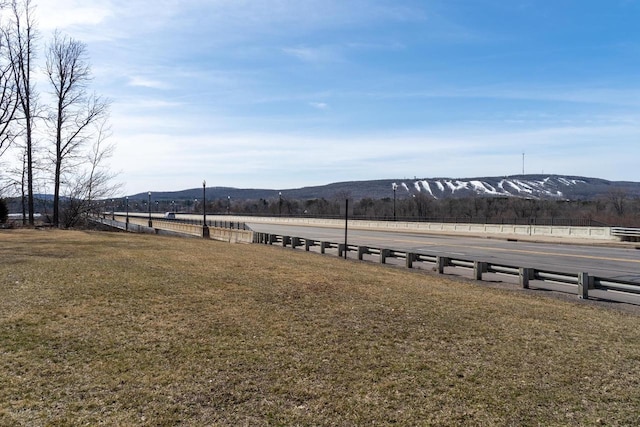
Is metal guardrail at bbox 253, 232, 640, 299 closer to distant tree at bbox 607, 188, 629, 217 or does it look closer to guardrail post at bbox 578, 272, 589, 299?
guardrail post at bbox 578, 272, 589, 299

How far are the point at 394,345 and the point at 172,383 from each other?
309cm

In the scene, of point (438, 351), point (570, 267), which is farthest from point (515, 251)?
point (438, 351)

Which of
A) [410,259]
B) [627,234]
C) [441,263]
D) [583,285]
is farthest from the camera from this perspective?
[627,234]

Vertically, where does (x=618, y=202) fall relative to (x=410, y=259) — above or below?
above

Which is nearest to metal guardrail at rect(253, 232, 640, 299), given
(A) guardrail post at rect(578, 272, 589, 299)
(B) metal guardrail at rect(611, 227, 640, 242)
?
(A) guardrail post at rect(578, 272, 589, 299)

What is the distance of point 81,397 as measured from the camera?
187 inches

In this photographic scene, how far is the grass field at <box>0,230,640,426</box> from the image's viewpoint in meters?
4.59

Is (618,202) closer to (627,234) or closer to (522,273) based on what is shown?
(627,234)

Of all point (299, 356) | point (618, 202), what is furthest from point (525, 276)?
point (618, 202)

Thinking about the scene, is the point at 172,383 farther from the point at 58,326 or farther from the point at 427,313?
the point at 427,313

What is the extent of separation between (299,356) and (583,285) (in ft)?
30.0

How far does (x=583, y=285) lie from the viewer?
39.6ft

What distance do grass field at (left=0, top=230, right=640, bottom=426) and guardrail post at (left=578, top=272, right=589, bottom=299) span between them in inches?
46.2

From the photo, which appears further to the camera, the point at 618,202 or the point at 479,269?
the point at 618,202
